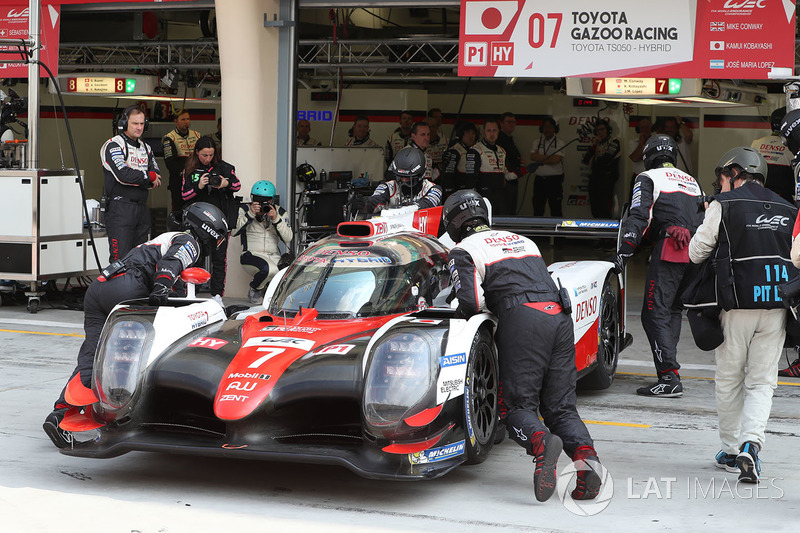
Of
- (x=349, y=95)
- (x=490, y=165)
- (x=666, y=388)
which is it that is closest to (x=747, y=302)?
(x=666, y=388)

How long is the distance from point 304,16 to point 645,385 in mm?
11547

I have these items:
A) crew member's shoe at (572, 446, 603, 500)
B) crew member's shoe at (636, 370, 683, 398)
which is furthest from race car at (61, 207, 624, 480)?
crew member's shoe at (636, 370, 683, 398)

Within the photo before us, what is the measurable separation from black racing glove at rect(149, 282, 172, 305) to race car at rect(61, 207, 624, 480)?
7 cm

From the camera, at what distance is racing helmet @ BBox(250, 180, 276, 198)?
12195mm

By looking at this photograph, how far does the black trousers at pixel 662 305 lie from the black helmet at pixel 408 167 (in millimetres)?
2345

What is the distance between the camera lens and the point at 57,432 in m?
6.23

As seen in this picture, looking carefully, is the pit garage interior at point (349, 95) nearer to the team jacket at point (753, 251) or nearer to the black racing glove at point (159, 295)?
the black racing glove at point (159, 295)

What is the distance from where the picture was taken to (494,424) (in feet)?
20.2

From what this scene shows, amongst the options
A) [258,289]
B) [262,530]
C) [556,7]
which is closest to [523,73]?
[556,7]

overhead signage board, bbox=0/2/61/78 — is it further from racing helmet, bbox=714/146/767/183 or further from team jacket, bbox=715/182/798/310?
team jacket, bbox=715/182/798/310

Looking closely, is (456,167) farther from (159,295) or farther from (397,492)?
(397,492)

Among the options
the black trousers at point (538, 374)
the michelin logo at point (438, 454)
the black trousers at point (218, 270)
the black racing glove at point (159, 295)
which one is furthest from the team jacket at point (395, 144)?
the michelin logo at point (438, 454)

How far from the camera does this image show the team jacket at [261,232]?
40.9 feet

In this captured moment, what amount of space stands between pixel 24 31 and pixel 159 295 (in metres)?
9.15
